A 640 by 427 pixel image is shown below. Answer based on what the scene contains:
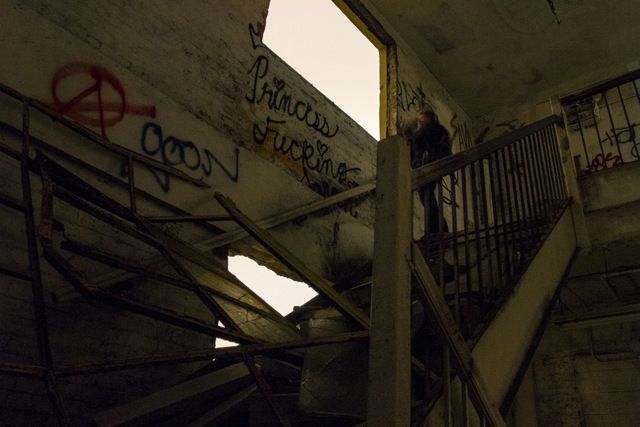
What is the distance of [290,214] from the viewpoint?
15.7 ft

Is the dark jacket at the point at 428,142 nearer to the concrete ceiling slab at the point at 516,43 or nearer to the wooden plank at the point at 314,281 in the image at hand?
the concrete ceiling slab at the point at 516,43

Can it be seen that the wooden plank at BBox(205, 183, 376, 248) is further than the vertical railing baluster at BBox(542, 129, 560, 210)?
No

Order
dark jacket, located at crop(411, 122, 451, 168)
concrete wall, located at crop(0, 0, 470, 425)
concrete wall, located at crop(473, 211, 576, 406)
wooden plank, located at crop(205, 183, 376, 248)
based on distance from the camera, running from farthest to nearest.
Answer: dark jacket, located at crop(411, 122, 451, 168), wooden plank, located at crop(205, 183, 376, 248), concrete wall, located at crop(0, 0, 470, 425), concrete wall, located at crop(473, 211, 576, 406)

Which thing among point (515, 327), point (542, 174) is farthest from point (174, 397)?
point (542, 174)

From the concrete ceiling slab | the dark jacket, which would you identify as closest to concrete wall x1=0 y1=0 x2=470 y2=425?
the dark jacket

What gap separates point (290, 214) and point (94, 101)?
1874mm

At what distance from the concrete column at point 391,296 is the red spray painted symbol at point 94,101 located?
230 cm

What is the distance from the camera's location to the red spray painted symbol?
138 inches

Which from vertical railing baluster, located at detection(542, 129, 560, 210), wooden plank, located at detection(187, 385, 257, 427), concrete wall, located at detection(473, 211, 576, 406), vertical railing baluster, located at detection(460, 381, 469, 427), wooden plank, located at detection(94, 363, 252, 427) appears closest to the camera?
vertical railing baluster, located at detection(460, 381, 469, 427)

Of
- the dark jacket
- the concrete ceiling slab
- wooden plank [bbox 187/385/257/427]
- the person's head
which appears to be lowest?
wooden plank [bbox 187/385/257/427]

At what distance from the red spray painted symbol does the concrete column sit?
2.30m

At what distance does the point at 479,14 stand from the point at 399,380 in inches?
273

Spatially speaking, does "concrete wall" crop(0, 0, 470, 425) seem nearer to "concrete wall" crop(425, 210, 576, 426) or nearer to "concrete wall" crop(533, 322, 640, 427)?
"concrete wall" crop(425, 210, 576, 426)

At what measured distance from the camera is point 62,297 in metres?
3.07
